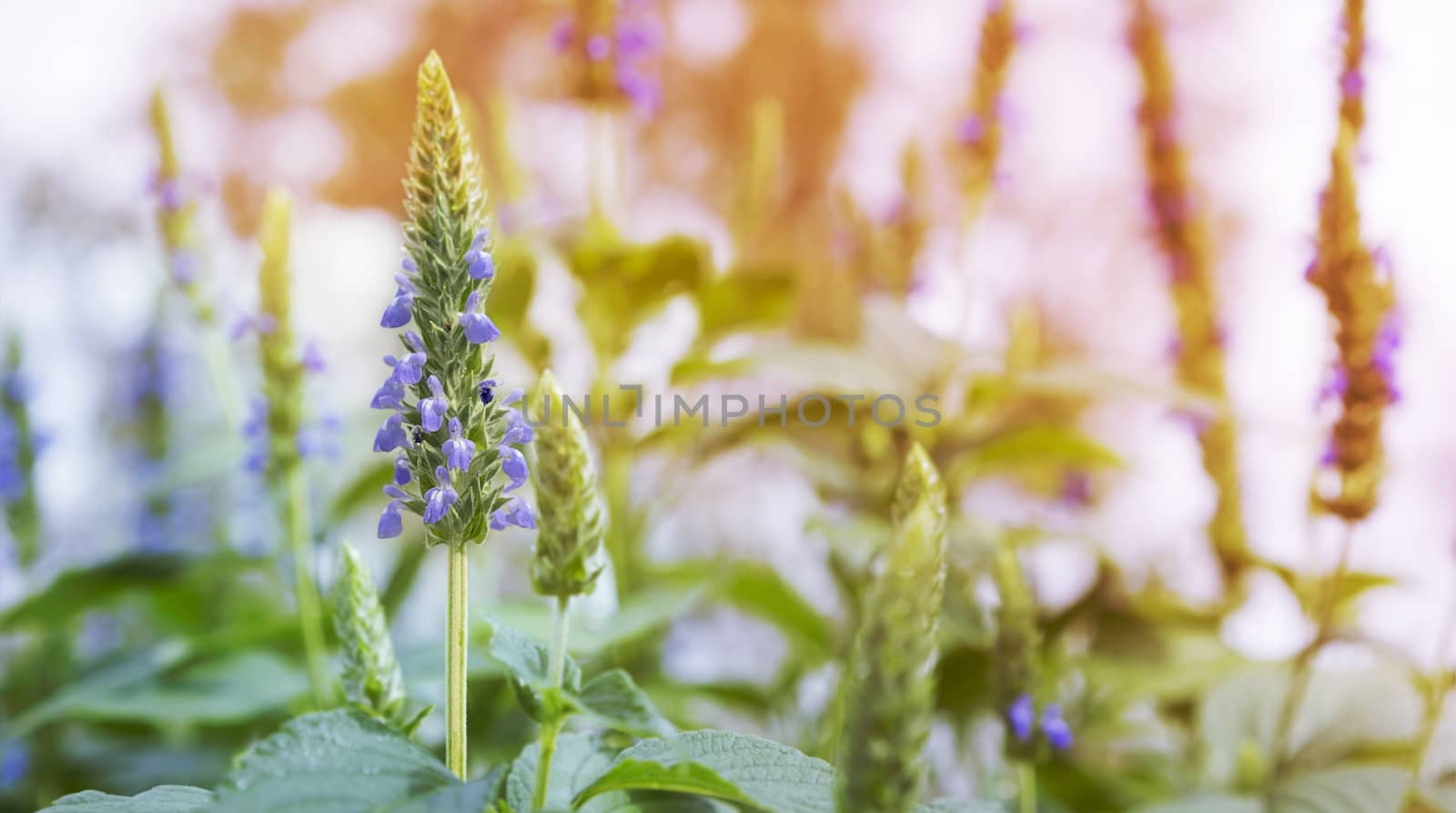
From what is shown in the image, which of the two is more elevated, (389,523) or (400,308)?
(400,308)

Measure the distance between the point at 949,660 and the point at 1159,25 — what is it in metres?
1.11

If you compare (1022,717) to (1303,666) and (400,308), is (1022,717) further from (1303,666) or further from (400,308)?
(400,308)

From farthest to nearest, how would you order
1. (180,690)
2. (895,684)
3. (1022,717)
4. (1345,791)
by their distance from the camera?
(180,690) → (1345,791) → (1022,717) → (895,684)

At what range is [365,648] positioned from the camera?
63 centimetres

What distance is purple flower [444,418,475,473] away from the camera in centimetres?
55

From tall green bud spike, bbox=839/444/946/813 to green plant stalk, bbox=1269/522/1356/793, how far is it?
0.92 meters

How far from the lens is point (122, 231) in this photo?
3.34m

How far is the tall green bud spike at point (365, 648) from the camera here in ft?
2.08

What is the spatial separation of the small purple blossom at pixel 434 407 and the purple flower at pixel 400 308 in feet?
0.13

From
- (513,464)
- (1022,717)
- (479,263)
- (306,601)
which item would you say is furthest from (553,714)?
(306,601)

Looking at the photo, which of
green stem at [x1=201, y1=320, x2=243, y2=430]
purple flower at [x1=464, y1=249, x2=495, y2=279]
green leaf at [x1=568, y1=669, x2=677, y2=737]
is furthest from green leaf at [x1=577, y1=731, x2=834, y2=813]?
green stem at [x1=201, y1=320, x2=243, y2=430]

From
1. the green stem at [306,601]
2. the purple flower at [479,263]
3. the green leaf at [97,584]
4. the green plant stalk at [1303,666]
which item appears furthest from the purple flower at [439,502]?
the green plant stalk at [1303,666]

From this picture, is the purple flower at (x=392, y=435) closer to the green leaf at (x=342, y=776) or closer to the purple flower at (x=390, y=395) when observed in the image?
the purple flower at (x=390, y=395)

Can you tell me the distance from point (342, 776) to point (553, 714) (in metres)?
0.11
